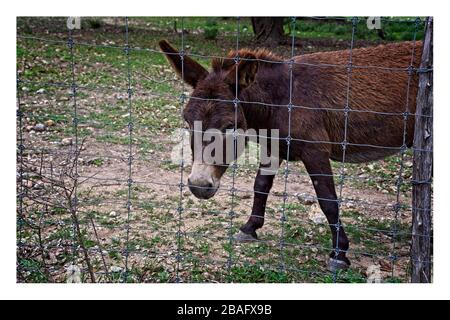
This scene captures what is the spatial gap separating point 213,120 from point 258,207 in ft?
4.69

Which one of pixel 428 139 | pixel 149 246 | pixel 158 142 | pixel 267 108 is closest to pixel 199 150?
pixel 267 108

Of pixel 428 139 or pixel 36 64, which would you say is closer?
pixel 428 139

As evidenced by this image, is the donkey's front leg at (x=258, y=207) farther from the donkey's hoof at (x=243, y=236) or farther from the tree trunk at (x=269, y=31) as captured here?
the tree trunk at (x=269, y=31)

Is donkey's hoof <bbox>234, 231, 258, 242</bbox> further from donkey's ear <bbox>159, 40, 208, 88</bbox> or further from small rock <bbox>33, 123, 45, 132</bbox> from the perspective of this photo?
small rock <bbox>33, 123, 45, 132</bbox>

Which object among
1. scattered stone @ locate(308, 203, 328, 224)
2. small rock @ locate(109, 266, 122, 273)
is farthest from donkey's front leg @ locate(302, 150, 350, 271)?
small rock @ locate(109, 266, 122, 273)

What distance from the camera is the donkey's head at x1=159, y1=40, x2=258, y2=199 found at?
13.2ft

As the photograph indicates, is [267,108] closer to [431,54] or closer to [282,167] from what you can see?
[431,54]

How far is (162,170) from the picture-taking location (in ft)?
21.4

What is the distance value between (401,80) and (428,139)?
131cm

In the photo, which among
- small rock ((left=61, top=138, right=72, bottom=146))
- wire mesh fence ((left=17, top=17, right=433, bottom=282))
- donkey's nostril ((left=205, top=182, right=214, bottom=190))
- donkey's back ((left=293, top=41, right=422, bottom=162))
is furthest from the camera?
small rock ((left=61, top=138, right=72, bottom=146))

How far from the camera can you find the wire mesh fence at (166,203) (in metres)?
4.09

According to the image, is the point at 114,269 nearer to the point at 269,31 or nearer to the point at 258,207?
the point at 258,207

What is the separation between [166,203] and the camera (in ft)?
18.5

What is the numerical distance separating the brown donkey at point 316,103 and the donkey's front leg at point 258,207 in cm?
42
